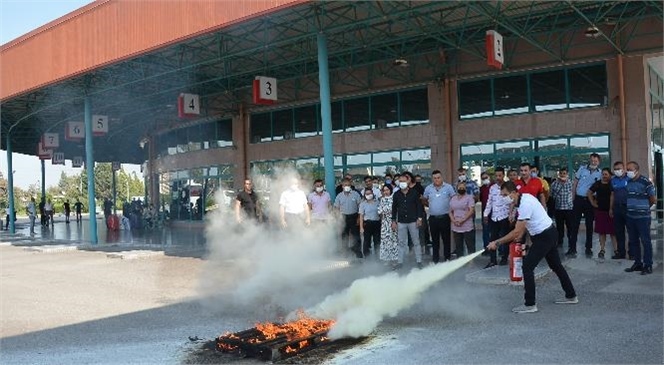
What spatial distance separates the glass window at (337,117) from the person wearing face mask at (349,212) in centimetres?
942

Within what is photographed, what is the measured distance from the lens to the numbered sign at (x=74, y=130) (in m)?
21.0

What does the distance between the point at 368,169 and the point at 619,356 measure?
51.0 ft

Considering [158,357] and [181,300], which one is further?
[181,300]

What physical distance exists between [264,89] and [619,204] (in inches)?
369

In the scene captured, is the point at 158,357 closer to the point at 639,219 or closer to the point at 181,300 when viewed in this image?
the point at 181,300

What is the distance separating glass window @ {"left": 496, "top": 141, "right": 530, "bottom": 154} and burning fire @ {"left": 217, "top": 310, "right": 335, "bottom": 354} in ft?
41.3

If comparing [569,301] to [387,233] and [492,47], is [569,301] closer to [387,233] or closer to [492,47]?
[387,233]

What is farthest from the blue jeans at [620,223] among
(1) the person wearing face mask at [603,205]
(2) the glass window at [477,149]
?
(2) the glass window at [477,149]

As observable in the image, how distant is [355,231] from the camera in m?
11.7

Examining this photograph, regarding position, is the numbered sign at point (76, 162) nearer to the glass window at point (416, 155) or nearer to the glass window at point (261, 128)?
the glass window at point (261, 128)

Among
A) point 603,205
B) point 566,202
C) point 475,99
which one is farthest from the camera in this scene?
point 475,99

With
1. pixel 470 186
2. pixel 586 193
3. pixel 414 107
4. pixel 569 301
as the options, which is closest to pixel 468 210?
pixel 470 186

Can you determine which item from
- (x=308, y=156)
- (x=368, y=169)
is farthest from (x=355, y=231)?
(x=308, y=156)

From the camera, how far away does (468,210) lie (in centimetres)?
1012
